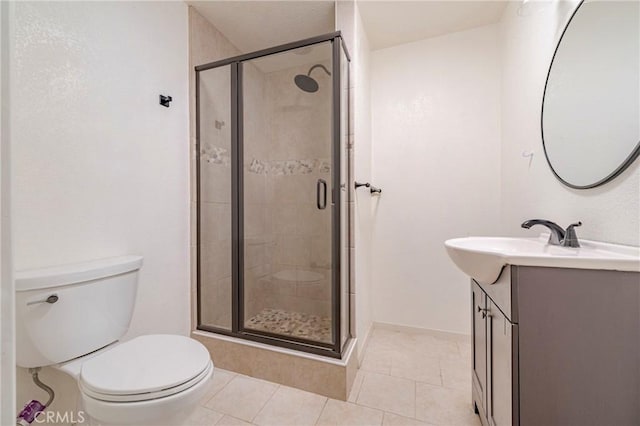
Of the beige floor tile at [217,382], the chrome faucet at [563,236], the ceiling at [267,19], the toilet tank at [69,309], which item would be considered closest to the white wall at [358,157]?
the ceiling at [267,19]

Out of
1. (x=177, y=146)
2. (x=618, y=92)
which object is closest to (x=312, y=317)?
(x=177, y=146)

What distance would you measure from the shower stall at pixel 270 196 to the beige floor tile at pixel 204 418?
0.42 meters

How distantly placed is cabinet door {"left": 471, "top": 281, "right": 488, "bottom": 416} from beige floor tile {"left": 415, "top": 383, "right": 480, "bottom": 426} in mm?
166

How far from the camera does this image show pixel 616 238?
908 mm

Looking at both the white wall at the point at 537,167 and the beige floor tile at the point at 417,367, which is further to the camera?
the beige floor tile at the point at 417,367

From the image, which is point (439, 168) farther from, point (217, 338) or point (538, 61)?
point (217, 338)

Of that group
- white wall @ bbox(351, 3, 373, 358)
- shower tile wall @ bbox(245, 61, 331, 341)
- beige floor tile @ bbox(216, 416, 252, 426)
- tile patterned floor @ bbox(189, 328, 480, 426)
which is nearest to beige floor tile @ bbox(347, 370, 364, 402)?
tile patterned floor @ bbox(189, 328, 480, 426)

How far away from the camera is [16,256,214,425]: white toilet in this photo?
89 cm

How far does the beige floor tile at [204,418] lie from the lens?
131cm

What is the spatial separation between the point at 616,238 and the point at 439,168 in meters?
1.37

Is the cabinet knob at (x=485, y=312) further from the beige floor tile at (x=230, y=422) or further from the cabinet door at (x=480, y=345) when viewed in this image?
the beige floor tile at (x=230, y=422)

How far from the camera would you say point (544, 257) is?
2.51 ft

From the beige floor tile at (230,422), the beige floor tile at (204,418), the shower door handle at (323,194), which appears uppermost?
the shower door handle at (323,194)

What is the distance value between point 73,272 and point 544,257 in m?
1.63
